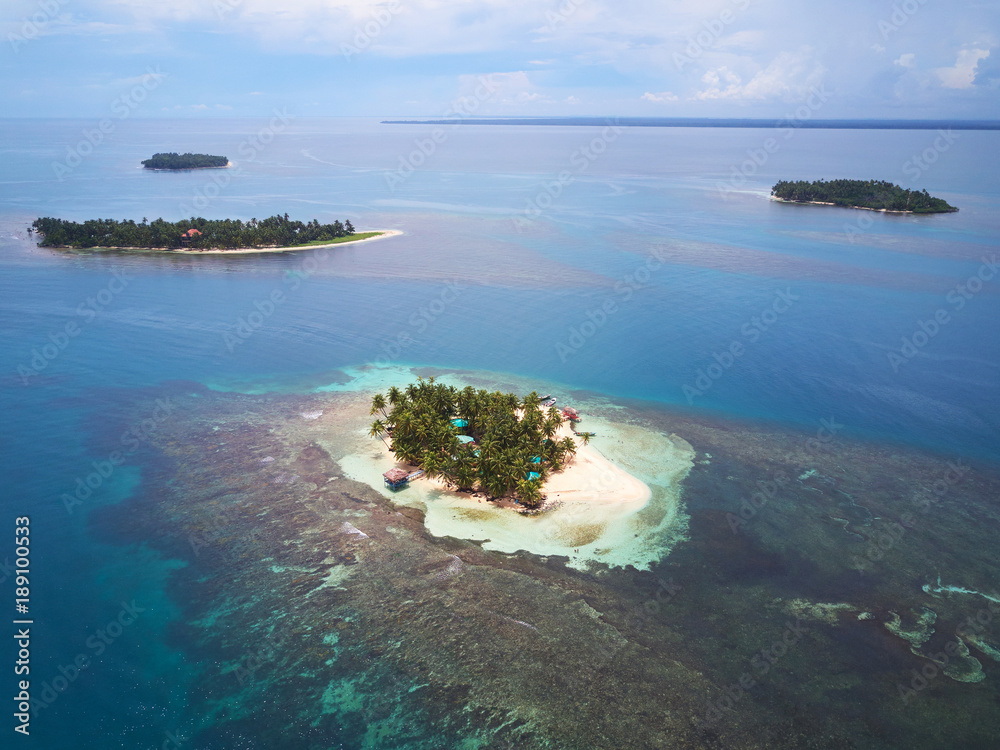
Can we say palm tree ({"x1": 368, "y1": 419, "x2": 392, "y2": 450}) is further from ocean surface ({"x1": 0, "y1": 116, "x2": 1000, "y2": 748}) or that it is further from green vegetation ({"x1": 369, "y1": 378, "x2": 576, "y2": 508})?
ocean surface ({"x1": 0, "y1": 116, "x2": 1000, "y2": 748})

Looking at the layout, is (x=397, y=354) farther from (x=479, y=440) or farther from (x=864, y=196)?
(x=864, y=196)

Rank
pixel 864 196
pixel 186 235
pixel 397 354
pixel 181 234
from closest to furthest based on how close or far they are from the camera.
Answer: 1. pixel 397 354
2. pixel 181 234
3. pixel 186 235
4. pixel 864 196

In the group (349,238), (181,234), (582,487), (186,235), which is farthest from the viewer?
(349,238)

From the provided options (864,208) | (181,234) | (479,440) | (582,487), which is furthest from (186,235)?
(864,208)

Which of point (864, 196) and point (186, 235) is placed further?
point (864, 196)

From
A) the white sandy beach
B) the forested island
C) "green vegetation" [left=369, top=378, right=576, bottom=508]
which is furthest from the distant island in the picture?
the forested island

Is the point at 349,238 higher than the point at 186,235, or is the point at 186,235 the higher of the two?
the point at 186,235

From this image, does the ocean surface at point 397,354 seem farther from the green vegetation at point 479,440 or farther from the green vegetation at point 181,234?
the green vegetation at point 479,440
